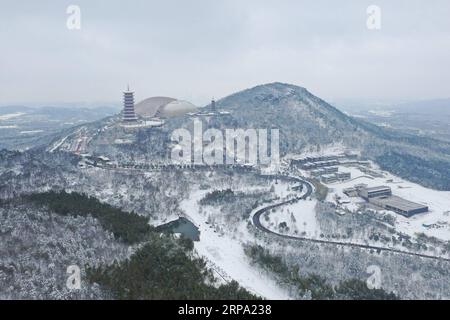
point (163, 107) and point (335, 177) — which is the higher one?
point (163, 107)

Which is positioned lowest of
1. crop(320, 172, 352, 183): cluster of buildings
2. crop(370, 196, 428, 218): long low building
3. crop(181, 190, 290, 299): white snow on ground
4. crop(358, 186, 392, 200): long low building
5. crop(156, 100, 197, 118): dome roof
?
crop(181, 190, 290, 299): white snow on ground

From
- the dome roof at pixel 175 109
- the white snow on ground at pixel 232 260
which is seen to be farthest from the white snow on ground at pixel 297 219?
the dome roof at pixel 175 109

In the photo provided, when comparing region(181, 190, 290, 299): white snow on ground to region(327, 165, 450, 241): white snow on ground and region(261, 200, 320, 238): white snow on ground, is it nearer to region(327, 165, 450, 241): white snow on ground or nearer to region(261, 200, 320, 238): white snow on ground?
region(261, 200, 320, 238): white snow on ground

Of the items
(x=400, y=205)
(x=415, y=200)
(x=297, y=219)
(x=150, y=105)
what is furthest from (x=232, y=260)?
(x=150, y=105)

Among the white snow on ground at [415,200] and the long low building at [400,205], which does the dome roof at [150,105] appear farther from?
the long low building at [400,205]

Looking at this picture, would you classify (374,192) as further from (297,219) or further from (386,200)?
(297,219)

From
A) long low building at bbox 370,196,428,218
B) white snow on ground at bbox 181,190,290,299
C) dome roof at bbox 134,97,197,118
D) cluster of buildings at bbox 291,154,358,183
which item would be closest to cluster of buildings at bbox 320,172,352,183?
cluster of buildings at bbox 291,154,358,183
